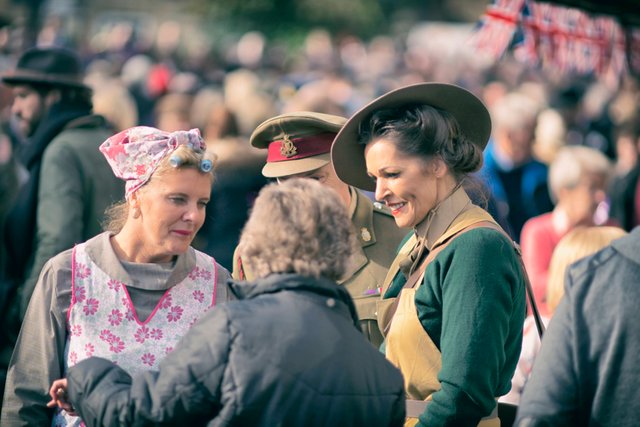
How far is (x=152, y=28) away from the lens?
31.6 metres

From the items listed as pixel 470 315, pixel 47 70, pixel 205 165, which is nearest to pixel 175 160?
pixel 205 165

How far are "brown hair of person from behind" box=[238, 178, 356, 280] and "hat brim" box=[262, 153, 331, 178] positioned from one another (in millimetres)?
1433

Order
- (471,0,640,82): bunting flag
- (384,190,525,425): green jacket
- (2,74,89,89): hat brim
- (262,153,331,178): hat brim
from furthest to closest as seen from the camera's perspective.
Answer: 1. (471,0,640,82): bunting flag
2. (2,74,89,89): hat brim
3. (262,153,331,178): hat brim
4. (384,190,525,425): green jacket

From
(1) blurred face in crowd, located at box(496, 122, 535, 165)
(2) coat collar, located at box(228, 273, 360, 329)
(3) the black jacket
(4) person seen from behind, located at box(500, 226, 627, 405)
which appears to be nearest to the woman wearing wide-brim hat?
(3) the black jacket

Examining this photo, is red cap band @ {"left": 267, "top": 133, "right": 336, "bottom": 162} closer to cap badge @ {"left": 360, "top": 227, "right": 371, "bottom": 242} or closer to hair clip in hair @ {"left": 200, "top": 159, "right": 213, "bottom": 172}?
cap badge @ {"left": 360, "top": 227, "right": 371, "bottom": 242}

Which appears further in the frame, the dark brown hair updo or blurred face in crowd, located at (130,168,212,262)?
the dark brown hair updo

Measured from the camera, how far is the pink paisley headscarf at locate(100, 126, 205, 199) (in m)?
3.65

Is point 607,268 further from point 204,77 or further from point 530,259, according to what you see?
point 204,77

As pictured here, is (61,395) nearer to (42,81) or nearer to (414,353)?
(414,353)

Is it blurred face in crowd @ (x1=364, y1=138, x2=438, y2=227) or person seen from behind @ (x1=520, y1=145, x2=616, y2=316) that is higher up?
blurred face in crowd @ (x1=364, y1=138, x2=438, y2=227)

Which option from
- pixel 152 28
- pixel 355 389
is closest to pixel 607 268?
pixel 355 389

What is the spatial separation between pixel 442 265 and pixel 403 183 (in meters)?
0.37

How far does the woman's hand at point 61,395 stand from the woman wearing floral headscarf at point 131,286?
234 mm

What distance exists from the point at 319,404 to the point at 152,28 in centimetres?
2982
